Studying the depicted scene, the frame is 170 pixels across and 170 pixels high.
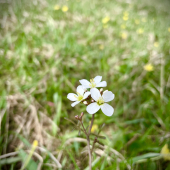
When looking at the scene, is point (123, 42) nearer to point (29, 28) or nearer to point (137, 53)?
point (137, 53)

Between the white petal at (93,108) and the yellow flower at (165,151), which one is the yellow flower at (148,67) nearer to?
the yellow flower at (165,151)


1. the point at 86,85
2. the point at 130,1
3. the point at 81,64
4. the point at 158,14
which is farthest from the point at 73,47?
the point at 130,1

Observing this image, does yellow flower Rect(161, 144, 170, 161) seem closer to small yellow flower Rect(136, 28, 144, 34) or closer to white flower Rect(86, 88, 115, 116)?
white flower Rect(86, 88, 115, 116)

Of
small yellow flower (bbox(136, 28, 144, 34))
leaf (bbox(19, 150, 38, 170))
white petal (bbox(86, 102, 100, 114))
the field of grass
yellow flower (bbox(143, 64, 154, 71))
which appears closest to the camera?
white petal (bbox(86, 102, 100, 114))

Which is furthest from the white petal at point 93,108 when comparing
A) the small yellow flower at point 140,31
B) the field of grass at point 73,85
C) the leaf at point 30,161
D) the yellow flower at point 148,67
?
the small yellow flower at point 140,31

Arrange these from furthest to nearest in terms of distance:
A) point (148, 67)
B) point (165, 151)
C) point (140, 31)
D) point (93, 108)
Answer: point (140, 31)
point (148, 67)
point (165, 151)
point (93, 108)

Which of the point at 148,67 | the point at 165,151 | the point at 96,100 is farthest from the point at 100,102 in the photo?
the point at 148,67

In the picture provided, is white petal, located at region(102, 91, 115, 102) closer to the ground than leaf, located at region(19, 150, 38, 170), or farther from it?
farther from it

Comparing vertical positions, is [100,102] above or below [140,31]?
below

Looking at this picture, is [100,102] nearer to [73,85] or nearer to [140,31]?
[73,85]

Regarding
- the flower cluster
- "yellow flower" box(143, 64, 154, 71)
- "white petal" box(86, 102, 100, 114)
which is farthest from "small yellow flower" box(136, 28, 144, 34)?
"white petal" box(86, 102, 100, 114)
